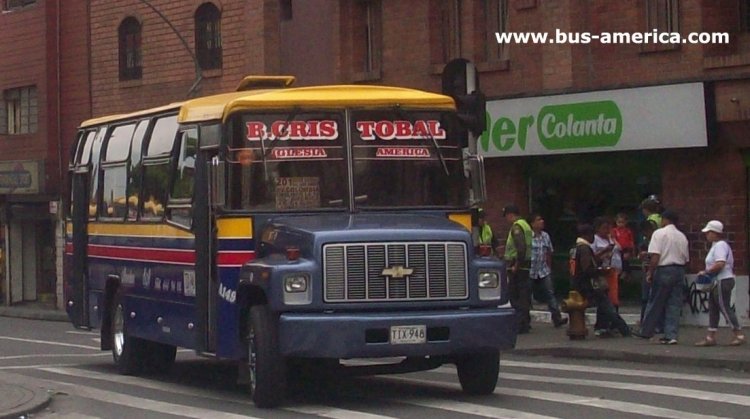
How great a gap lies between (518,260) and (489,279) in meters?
9.02

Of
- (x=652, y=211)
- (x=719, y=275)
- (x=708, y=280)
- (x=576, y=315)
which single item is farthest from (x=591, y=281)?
(x=719, y=275)

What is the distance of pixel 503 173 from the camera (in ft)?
87.8

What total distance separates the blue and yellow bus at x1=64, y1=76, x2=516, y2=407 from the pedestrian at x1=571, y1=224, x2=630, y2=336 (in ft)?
19.5

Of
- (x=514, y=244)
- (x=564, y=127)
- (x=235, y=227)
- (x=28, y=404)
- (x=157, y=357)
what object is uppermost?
(x=564, y=127)

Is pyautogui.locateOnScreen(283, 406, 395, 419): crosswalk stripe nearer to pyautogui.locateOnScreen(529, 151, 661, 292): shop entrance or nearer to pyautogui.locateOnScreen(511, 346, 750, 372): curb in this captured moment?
pyautogui.locateOnScreen(511, 346, 750, 372): curb

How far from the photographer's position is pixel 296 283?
13.1 meters

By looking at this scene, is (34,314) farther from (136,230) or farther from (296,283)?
(296,283)

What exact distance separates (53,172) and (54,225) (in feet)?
5.35

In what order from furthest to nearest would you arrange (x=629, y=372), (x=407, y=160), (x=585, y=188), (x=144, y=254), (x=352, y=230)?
1. (x=585, y=188)
2. (x=629, y=372)
3. (x=144, y=254)
4. (x=407, y=160)
5. (x=352, y=230)

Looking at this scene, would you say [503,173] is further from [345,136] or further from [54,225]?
[54,225]

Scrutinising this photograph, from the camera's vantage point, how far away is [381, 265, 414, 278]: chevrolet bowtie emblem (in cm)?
1327

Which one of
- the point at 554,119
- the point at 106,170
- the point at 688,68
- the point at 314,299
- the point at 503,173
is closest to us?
the point at 314,299

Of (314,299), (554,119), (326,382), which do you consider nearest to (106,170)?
(326,382)

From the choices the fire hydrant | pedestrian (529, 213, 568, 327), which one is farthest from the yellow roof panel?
pedestrian (529, 213, 568, 327)
